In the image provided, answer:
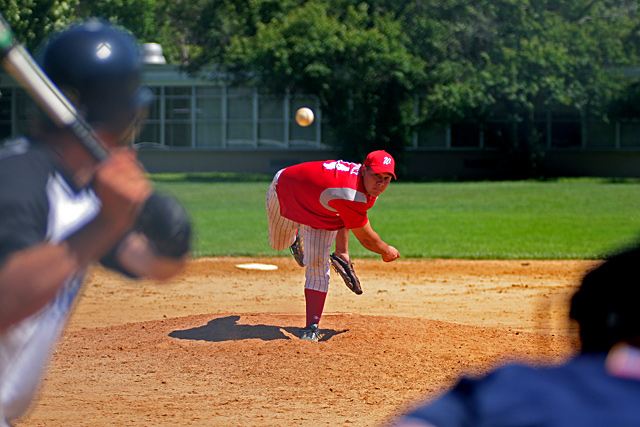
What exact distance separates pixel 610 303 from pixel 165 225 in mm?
1381

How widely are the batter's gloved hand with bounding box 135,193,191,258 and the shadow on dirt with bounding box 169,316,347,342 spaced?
172 inches

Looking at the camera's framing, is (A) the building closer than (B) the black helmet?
No

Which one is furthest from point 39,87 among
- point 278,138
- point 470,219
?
point 278,138

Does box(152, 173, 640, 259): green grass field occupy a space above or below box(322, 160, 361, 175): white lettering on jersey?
below

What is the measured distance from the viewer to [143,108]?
2.15 m

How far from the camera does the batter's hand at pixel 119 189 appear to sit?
1841mm

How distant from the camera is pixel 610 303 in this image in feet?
3.90

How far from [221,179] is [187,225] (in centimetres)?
3135

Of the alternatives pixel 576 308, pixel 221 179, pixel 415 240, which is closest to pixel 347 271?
pixel 576 308

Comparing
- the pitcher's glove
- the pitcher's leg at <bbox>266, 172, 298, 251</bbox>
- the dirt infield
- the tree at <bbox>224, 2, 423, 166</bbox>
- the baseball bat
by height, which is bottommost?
the dirt infield

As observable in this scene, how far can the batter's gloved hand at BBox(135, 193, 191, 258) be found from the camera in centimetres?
210

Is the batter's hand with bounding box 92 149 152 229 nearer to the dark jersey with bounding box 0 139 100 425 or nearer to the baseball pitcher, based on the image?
the dark jersey with bounding box 0 139 100 425

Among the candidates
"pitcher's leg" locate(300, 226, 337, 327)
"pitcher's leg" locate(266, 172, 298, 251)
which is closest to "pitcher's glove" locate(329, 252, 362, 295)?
"pitcher's leg" locate(300, 226, 337, 327)

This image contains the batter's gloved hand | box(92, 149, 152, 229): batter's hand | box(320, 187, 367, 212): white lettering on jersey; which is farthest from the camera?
box(320, 187, 367, 212): white lettering on jersey
